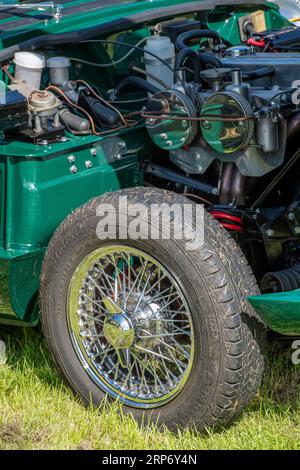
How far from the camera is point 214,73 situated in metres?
4.00

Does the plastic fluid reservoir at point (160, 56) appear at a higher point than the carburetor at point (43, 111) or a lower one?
higher

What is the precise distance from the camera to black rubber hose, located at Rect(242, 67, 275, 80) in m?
4.10

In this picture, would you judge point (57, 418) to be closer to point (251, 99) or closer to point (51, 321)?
point (51, 321)

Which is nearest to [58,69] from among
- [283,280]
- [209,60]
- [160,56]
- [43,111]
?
[43,111]

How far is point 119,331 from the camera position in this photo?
3729 mm

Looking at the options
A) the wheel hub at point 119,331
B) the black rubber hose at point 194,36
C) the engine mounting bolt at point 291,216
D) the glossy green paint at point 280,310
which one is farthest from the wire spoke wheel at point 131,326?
the black rubber hose at point 194,36

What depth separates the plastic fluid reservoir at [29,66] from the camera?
14.0ft

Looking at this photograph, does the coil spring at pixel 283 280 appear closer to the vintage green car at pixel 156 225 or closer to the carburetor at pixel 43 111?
the vintage green car at pixel 156 225

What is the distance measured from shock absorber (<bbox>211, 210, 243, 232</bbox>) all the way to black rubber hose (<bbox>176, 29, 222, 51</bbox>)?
42.7 inches

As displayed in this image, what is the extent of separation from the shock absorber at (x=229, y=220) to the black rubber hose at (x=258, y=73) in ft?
2.20

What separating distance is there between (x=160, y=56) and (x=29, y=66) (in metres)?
0.71

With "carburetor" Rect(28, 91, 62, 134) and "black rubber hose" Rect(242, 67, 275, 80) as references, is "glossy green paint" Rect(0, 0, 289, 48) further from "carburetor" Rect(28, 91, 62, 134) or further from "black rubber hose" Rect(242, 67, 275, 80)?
"black rubber hose" Rect(242, 67, 275, 80)

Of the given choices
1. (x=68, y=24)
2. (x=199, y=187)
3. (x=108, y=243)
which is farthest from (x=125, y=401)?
(x=68, y=24)

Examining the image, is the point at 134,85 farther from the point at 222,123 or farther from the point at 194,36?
the point at 222,123
